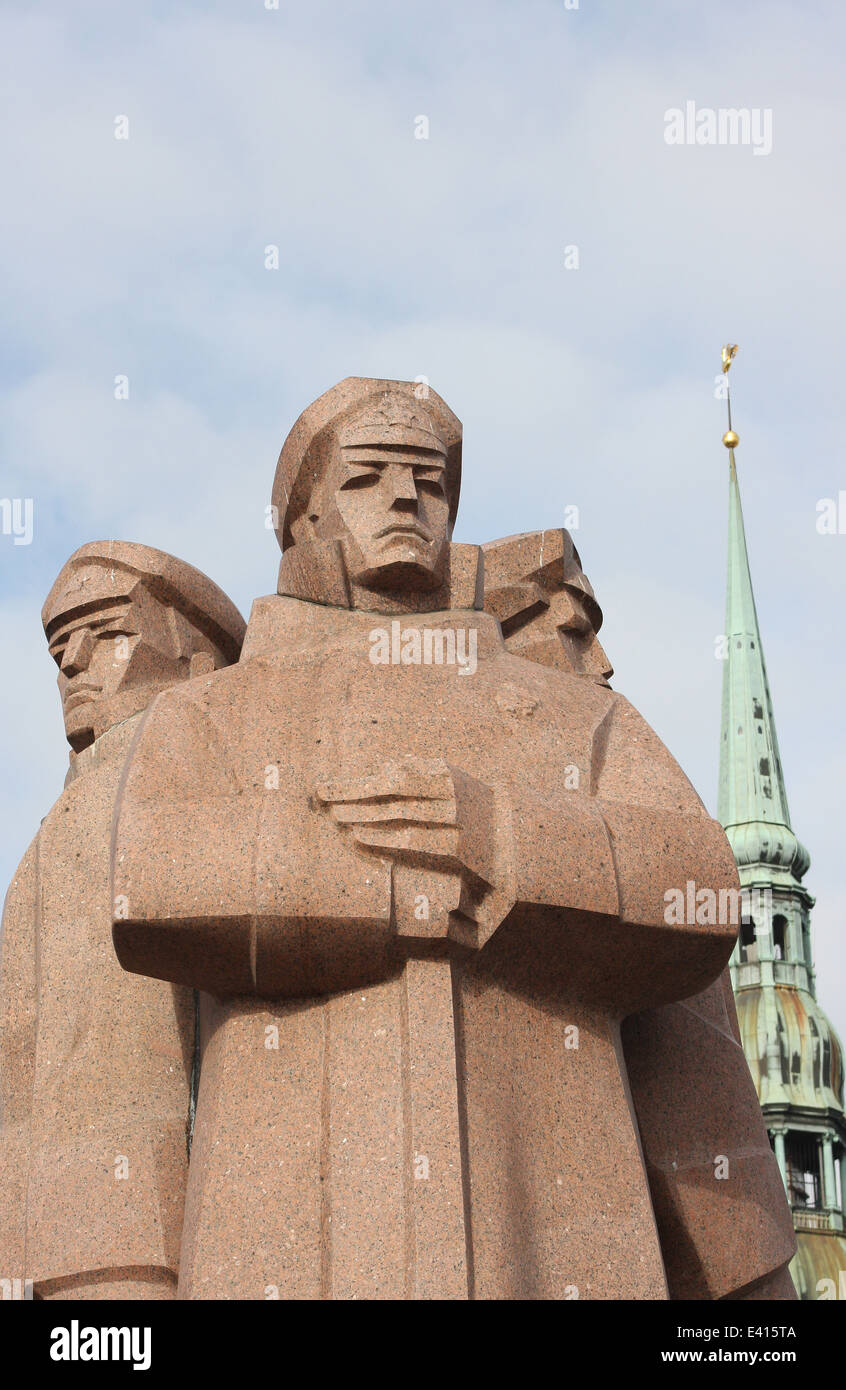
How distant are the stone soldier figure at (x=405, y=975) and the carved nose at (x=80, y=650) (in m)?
1.82

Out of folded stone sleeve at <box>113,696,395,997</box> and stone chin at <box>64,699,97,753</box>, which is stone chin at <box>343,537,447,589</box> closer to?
folded stone sleeve at <box>113,696,395,997</box>

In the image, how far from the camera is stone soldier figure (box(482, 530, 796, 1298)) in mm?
7570

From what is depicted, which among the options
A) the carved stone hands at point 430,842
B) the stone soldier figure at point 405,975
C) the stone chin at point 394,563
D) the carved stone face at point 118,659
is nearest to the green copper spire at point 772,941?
the carved stone face at point 118,659

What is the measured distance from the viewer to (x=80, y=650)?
9.24m

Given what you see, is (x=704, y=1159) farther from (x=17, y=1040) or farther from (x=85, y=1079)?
(x=17, y=1040)

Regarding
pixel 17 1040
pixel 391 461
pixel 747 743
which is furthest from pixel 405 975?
pixel 747 743

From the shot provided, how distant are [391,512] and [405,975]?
79.1 inches

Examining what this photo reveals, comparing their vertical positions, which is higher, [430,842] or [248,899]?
[430,842]

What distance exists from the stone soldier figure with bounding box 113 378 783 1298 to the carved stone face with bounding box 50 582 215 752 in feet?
5.39

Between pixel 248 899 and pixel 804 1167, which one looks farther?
pixel 804 1167

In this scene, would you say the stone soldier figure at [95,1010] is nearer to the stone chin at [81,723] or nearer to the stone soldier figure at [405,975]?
the stone chin at [81,723]

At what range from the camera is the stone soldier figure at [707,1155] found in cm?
757
